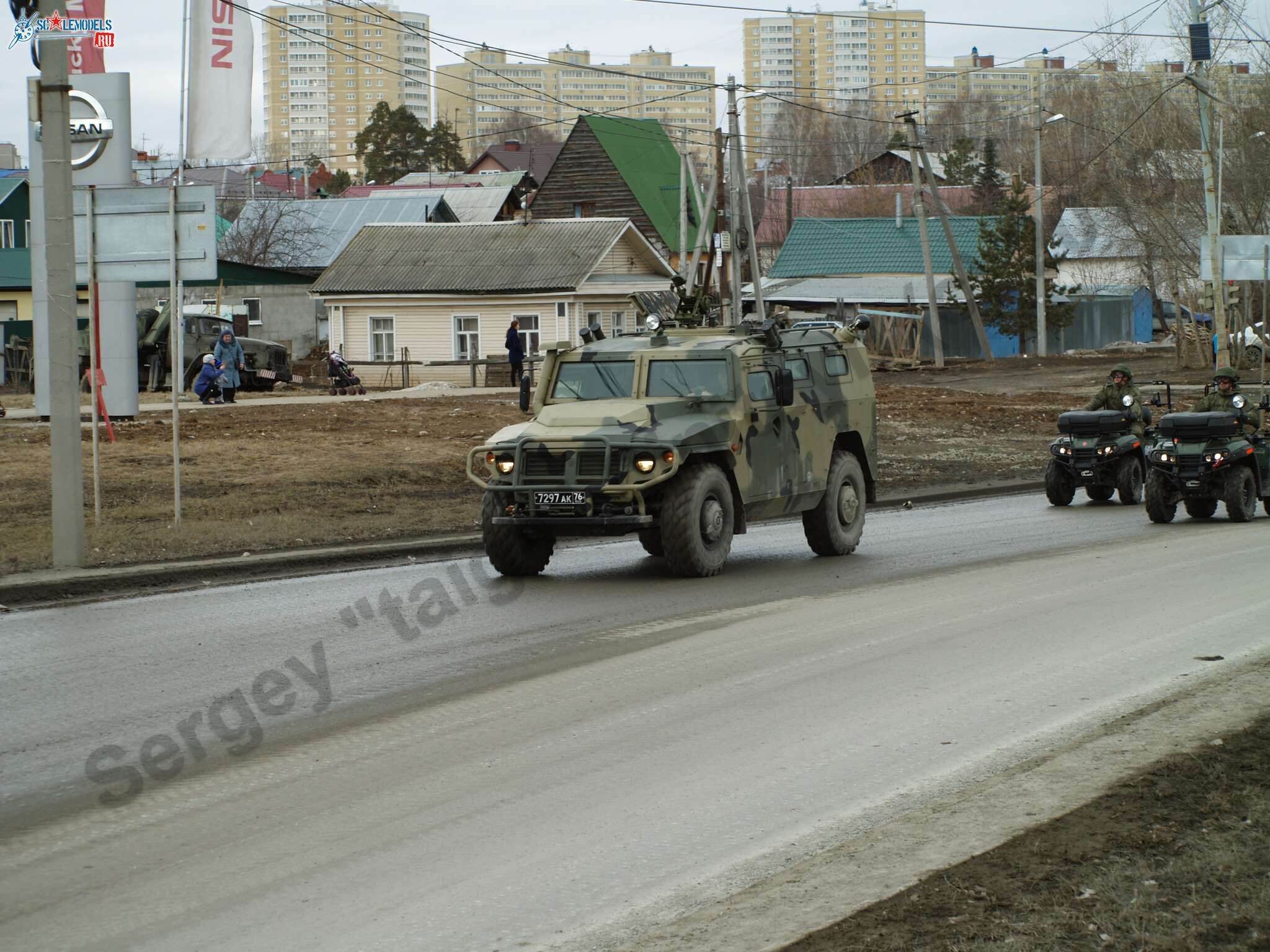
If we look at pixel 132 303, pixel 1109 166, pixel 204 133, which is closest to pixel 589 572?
pixel 204 133

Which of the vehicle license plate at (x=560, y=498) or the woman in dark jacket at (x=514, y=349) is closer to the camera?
→ the vehicle license plate at (x=560, y=498)

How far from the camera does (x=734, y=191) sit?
39469mm

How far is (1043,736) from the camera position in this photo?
23.5 feet

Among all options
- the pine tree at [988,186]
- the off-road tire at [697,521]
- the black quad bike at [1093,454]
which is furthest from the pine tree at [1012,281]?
the off-road tire at [697,521]

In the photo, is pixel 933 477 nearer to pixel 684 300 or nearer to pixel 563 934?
pixel 684 300

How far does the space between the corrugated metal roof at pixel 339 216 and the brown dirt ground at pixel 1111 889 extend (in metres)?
59.7

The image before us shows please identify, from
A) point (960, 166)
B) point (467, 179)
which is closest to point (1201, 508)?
point (467, 179)

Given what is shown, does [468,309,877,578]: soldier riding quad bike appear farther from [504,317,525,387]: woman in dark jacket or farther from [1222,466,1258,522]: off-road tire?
[504,317,525,387]: woman in dark jacket

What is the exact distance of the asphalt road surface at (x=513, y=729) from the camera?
5.23 meters

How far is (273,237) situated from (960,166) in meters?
49.3

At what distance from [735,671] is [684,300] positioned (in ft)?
35.8

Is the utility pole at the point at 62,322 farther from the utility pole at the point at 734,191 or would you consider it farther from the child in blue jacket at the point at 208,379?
the utility pole at the point at 734,191

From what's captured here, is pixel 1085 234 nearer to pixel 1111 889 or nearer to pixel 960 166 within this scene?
pixel 960 166

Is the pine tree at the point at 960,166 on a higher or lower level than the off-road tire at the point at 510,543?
higher
